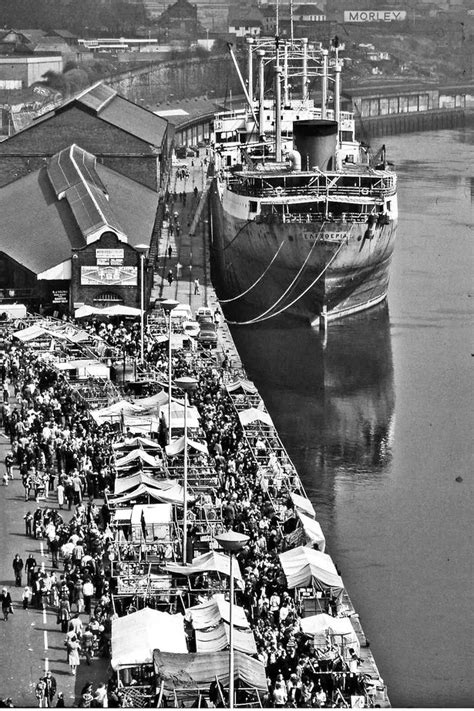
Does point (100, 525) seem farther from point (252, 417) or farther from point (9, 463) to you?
point (252, 417)

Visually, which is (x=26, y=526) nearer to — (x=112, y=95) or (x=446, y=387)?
(x=446, y=387)

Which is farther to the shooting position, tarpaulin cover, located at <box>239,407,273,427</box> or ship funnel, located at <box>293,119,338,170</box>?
ship funnel, located at <box>293,119,338,170</box>

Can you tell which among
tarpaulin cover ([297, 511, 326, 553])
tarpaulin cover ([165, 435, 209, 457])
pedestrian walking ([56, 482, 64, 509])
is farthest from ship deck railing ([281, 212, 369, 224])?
tarpaulin cover ([297, 511, 326, 553])

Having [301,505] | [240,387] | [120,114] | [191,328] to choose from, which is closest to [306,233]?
[191,328]

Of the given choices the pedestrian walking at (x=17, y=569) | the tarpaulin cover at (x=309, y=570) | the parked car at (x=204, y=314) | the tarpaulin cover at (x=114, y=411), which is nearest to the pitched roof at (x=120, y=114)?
the parked car at (x=204, y=314)

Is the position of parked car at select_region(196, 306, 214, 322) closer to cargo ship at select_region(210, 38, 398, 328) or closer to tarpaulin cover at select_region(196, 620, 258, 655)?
cargo ship at select_region(210, 38, 398, 328)
